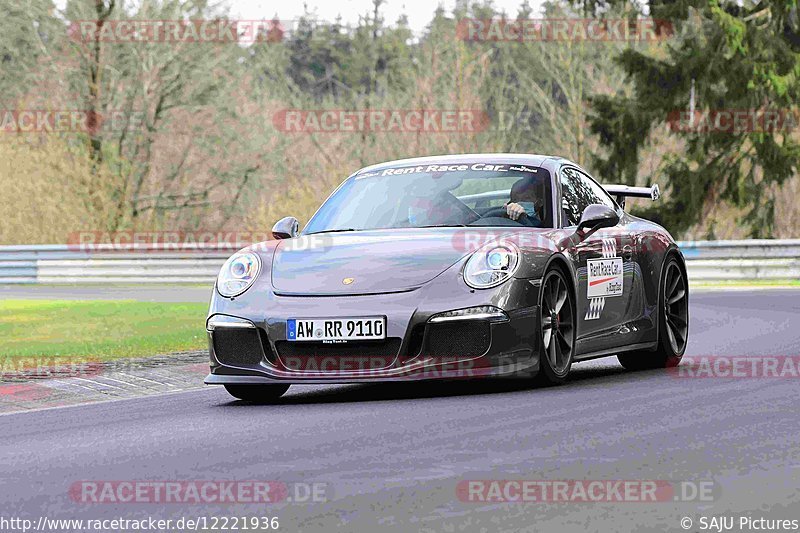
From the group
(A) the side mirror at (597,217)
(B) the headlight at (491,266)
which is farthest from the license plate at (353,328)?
(A) the side mirror at (597,217)

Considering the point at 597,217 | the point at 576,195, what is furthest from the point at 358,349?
the point at 576,195

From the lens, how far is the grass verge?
1399cm

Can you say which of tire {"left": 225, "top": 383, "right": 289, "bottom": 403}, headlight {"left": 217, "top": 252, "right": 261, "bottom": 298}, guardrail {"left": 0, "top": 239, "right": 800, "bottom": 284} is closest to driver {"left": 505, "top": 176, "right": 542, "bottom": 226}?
headlight {"left": 217, "top": 252, "right": 261, "bottom": 298}

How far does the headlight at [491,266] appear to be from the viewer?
372 inches

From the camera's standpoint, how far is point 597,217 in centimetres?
1045

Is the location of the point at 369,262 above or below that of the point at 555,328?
above

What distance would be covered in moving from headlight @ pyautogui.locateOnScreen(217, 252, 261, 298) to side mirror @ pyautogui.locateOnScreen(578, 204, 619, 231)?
7.02 ft

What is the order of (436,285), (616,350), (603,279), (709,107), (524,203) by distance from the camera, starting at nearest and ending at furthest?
(436,285) < (524,203) < (603,279) < (616,350) < (709,107)

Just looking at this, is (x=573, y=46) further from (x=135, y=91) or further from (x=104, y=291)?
(x=104, y=291)

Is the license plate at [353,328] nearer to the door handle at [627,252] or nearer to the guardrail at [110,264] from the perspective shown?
the door handle at [627,252]

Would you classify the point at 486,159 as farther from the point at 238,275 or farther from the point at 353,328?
the point at 353,328

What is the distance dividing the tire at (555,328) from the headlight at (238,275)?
5.71 feet

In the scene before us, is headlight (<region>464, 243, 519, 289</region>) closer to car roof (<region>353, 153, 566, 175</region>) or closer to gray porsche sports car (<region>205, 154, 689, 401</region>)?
Result: gray porsche sports car (<region>205, 154, 689, 401</region>)

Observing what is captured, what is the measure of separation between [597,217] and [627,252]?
0.91m
